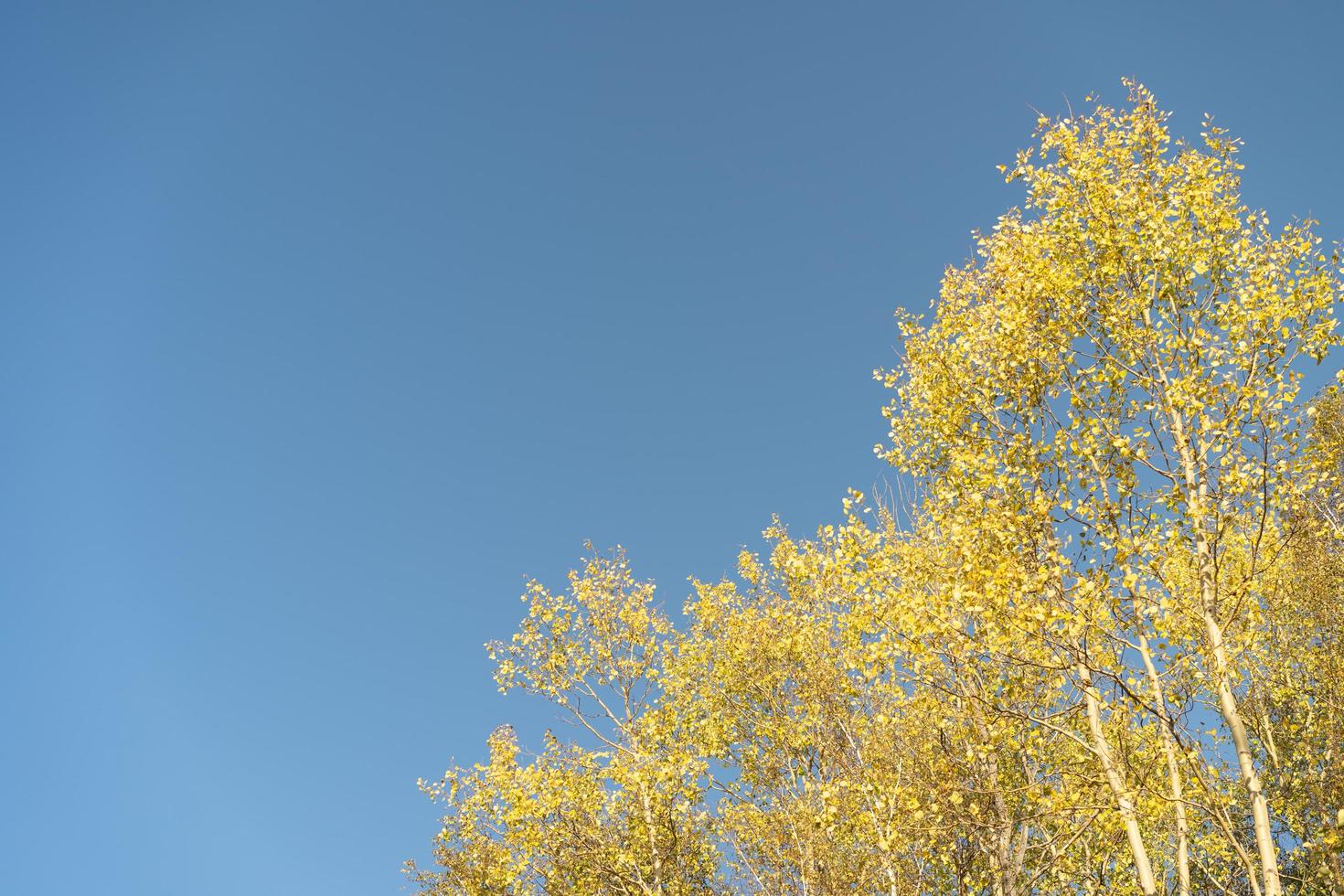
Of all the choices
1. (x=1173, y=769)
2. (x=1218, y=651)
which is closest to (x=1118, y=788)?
(x=1173, y=769)

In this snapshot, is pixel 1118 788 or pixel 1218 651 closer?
pixel 1218 651

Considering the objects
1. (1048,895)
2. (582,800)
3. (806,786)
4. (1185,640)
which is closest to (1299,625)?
(1048,895)

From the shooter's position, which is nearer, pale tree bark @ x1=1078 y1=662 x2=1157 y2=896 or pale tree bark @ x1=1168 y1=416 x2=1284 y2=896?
pale tree bark @ x1=1168 y1=416 x2=1284 y2=896

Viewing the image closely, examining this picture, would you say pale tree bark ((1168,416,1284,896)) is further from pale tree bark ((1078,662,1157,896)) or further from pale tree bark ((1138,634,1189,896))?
pale tree bark ((1078,662,1157,896))

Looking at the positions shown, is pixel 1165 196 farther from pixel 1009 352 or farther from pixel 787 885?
pixel 787 885

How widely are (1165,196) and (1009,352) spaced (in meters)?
3.75

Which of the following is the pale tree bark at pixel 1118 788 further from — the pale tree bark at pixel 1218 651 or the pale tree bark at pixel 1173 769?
the pale tree bark at pixel 1218 651

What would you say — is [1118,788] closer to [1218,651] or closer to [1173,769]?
[1173,769]

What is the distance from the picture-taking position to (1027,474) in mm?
17016

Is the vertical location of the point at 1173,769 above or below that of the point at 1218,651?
below

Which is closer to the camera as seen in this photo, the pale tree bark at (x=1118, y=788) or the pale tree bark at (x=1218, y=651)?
the pale tree bark at (x=1218, y=651)

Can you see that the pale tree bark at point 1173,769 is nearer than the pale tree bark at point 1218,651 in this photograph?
No

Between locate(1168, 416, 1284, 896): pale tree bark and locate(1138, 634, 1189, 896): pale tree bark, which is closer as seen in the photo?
locate(1168, 416, 1284, 896): pale tree bark

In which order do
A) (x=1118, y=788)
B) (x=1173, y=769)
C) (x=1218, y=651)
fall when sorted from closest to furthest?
(x=1218, y=651), (x=1118, y=788), (x=1173, y=769)
